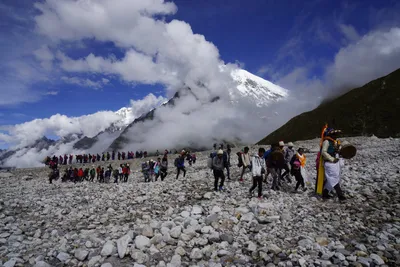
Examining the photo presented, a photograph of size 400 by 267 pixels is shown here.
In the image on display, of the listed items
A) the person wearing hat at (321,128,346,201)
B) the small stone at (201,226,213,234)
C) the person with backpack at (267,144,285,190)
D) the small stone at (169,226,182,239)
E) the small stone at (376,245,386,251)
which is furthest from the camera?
the person with backpack at (267,144,285,190)

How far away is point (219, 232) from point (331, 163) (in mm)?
5862

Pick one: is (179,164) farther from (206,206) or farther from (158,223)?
(158,223)

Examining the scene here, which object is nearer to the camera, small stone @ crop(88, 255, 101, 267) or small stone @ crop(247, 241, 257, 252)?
small stone @ crop(88, 255, 101, 267)

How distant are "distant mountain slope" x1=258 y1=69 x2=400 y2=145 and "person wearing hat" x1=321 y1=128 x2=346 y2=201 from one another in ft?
378

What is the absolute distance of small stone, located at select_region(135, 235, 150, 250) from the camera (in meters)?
7.14

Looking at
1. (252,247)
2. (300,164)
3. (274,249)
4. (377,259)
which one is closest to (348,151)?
(300,164)

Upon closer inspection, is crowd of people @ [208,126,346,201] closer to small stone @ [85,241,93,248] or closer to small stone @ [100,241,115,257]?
small stone @ [100,241,115,257]

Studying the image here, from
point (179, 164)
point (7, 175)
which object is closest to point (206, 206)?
point (179, 164)

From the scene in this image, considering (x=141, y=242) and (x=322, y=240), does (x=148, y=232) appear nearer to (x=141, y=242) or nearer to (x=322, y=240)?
(x=141, y=242)

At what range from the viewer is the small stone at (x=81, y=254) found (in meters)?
6.86

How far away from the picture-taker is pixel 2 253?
7520 millimetres

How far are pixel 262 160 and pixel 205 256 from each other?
→ 627 cm

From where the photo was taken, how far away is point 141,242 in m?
7.25

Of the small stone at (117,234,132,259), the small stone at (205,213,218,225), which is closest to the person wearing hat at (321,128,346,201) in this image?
the small stone at (205,213,218,225)
